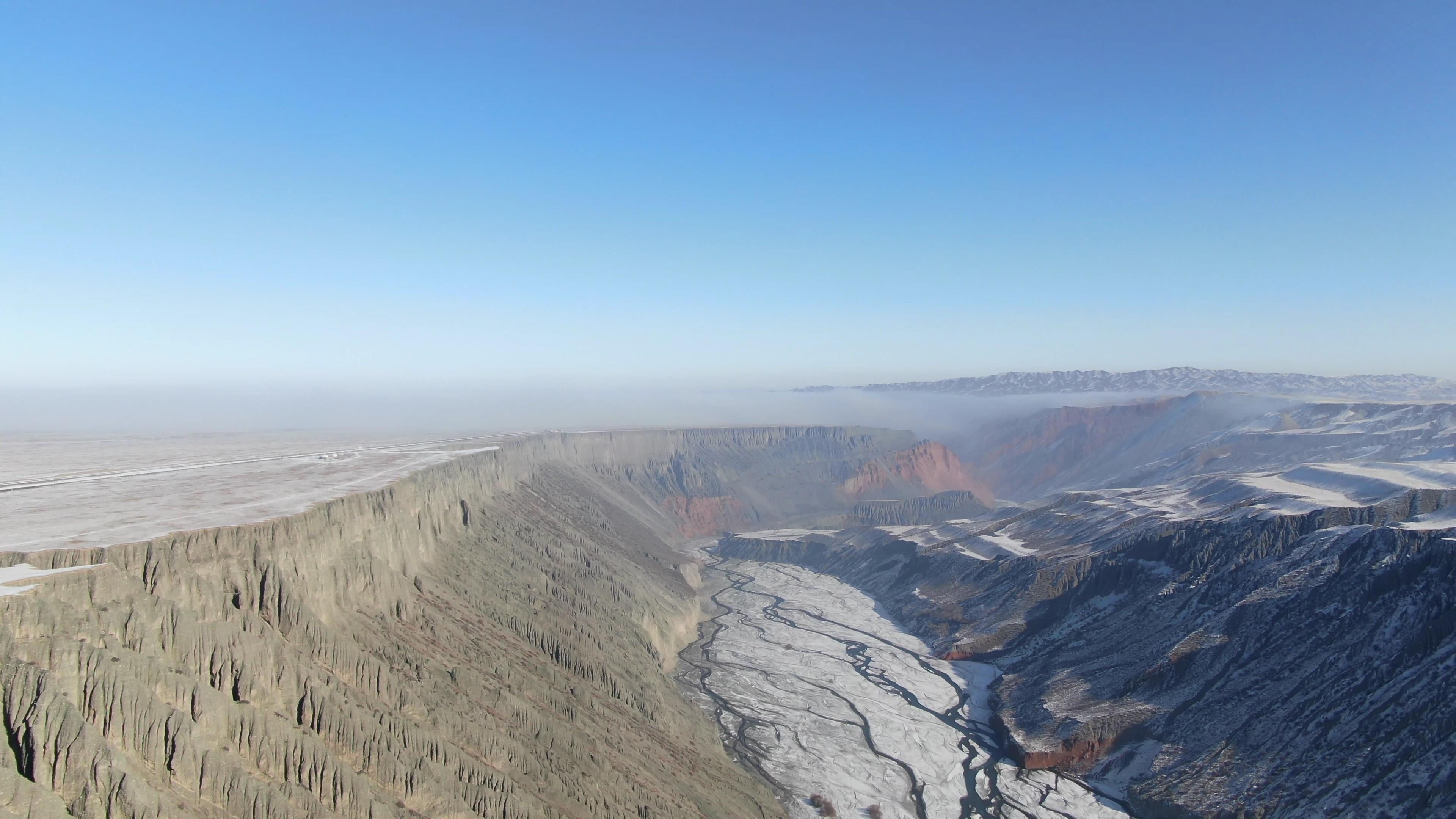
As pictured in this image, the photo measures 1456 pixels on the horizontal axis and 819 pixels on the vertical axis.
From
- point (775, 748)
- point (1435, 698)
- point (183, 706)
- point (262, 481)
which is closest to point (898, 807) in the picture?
point (775, 748)

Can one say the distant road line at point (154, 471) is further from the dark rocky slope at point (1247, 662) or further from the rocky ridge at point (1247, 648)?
the dark rocky slope at point (1247, 662)

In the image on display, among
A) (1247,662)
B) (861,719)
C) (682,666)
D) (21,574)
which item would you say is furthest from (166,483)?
(1247,662)

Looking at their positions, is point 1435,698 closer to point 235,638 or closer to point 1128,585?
point 1128,585

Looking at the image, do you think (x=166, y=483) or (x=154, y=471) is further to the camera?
(x=154, y=471)

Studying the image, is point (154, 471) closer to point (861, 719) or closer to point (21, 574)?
point (21, 574)

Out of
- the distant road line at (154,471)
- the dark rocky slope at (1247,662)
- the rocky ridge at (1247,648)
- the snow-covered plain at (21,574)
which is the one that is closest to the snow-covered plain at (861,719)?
the rocky ridge at (1247,648)

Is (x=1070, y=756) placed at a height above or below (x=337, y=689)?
below
